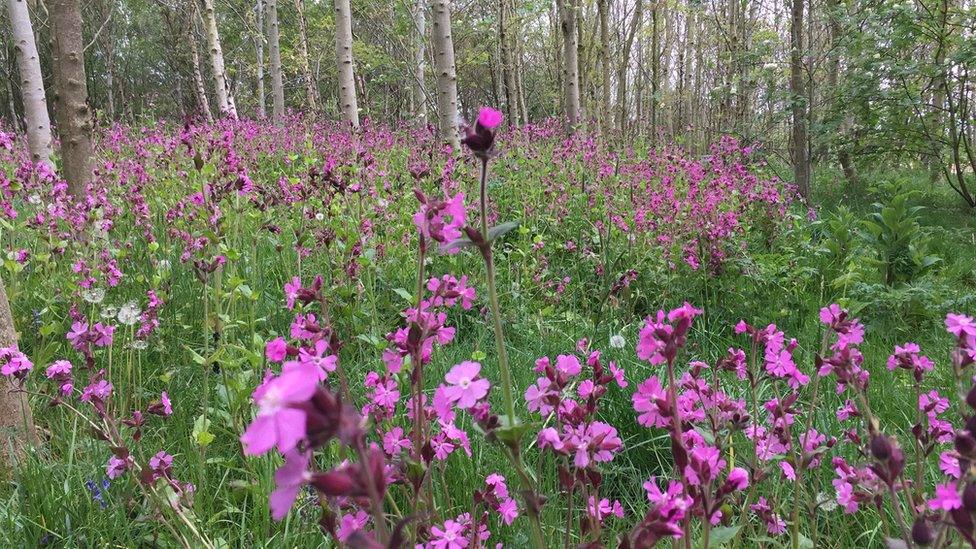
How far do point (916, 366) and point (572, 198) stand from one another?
432 cm

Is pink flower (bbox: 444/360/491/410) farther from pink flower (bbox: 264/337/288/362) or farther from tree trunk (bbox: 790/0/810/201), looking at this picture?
tree trunk (bbox: 790/0/810/201)

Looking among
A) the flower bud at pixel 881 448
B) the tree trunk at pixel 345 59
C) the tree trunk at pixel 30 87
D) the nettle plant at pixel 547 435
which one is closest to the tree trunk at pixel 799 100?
the tree trunk at pixel 345 59

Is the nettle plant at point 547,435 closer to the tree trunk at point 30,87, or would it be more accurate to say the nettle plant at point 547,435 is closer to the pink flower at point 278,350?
the pink flower at point 278,350

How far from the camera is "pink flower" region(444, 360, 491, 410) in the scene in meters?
0.79

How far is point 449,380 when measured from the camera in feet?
2.66

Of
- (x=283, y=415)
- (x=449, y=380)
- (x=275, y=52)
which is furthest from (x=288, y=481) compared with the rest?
(x=275, y=52)

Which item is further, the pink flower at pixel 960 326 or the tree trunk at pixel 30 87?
the tree trunk at pixel 30 87

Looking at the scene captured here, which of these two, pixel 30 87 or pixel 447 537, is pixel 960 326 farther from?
pixel 30 87

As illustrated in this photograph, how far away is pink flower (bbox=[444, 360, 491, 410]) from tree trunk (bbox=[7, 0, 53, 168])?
6.00 metres

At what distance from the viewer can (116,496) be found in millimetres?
1665

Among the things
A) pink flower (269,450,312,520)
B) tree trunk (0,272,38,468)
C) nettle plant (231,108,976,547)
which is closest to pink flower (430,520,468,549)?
nettle plant (231,108,976,547)

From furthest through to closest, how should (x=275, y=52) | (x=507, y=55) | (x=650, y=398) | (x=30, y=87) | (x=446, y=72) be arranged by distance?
(x=275, y=52), (x=507, y=55), (x=446, y=72), (x=30, y=87), (x=650, y=398)

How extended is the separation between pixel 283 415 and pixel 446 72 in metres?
6.52

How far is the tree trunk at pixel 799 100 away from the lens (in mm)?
5941
